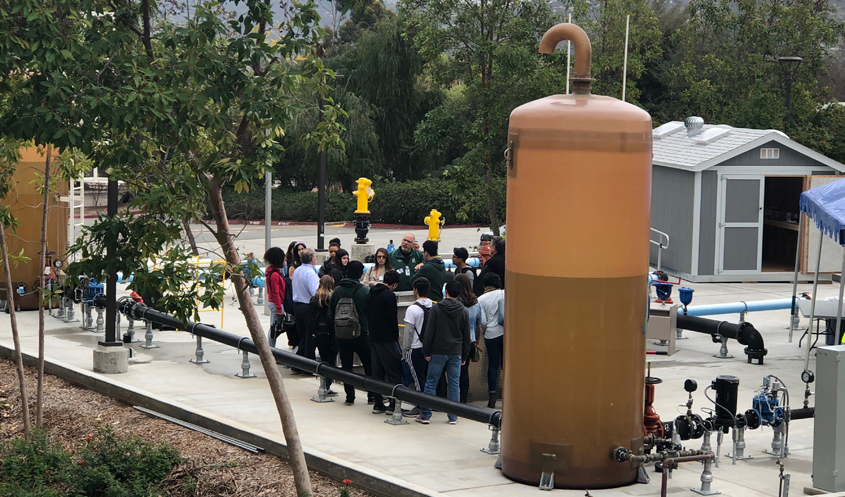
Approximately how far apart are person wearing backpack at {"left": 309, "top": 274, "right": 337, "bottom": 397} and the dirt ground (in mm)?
2215

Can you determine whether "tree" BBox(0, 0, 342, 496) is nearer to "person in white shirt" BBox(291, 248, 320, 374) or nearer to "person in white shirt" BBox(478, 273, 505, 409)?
"person in white shirt" BBox(478, 273, 505, 409)

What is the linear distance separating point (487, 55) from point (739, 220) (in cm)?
724

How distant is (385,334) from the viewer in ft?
39.5

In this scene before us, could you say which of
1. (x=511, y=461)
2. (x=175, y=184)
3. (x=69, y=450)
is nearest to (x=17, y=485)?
(x=69, y=450)

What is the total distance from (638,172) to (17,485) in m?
6.17

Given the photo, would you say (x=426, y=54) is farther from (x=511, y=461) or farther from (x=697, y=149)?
(x=511, y=461)

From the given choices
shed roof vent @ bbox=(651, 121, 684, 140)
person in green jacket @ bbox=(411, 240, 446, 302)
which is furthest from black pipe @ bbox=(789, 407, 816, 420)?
shed roof vent @ bbox=(651, 121, 684, 140)

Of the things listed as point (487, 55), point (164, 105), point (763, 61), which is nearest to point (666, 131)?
point (487, 55)

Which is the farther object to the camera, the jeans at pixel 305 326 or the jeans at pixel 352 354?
the jeans at pixel 305 326

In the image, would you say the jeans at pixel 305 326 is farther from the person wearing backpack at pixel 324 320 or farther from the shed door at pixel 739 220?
the shed door at pixel 739 220

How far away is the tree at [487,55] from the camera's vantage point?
24531 mm

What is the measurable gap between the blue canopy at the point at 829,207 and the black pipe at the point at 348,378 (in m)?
4.76

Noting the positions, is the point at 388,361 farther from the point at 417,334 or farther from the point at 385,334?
the point at 417,334

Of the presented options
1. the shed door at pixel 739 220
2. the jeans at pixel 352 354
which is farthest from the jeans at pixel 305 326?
the shed door at pixel 739 220
